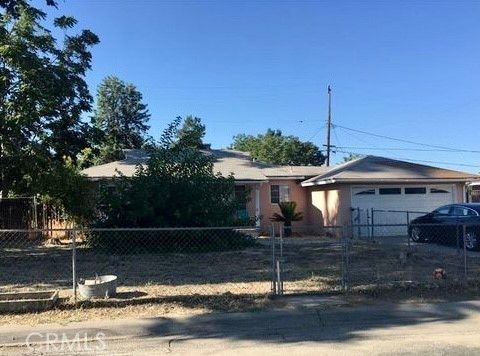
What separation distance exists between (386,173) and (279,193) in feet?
19.1

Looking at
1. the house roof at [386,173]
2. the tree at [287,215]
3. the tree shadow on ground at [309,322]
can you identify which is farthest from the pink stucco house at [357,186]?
the tree shadow on ground at [309,322]

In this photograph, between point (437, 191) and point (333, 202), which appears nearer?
point (437, 191)

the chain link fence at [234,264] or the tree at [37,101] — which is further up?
the tree at [37,101]

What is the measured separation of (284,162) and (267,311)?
48674mm

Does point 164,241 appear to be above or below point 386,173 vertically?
below

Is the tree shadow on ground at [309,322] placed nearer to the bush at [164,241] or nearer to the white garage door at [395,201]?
the bush at [164,241]

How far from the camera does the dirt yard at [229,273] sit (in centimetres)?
914

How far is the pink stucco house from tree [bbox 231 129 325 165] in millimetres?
29388

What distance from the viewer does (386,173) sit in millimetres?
23500

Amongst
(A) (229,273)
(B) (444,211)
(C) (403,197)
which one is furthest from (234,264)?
(C) (403,197)

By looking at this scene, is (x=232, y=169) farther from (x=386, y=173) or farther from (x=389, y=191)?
(x=389, y=191)

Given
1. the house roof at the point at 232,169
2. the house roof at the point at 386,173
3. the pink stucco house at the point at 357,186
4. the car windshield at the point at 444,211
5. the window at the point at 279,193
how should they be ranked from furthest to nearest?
the window at the point at 279,193 → the house roof at the point at 232,169 → the pink stucco house at the point at 357,186 → the house roof at the point at 386,173 → the car windshield at the point at 444,211

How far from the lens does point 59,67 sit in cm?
1889

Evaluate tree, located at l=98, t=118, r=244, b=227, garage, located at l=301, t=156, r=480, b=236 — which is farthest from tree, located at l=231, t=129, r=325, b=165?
tree, located at l=98, t=118, r=244, b=227
